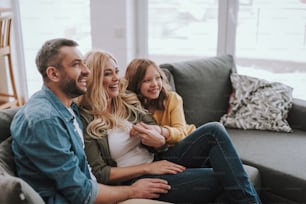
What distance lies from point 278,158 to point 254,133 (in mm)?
394

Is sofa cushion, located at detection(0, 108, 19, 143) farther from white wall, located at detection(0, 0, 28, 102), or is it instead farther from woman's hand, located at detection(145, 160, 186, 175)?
white wall, located at detection(0, 0, 28, 102)

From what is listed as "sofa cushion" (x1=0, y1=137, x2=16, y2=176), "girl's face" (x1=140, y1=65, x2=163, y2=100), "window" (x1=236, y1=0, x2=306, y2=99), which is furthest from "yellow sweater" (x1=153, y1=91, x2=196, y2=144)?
"window" (x1=236, y1=0, x2=306, y2=99)

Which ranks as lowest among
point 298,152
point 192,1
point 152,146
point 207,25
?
point 298,152

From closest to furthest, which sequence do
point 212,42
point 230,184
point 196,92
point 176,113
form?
point 230,184
point 176,113
point 196,92
point 212,42

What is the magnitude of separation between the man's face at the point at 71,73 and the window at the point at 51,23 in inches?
104

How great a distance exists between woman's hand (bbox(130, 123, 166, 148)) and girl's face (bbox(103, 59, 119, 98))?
7.5 inches

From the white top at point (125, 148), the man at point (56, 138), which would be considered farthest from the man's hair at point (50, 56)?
the white top at point (125, 148)

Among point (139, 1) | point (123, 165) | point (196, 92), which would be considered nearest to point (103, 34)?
point (139, 1)

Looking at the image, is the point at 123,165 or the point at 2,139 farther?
the point at 123,165

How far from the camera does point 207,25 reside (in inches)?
135

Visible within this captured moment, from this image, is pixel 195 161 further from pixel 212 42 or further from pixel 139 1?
pixel 139 1

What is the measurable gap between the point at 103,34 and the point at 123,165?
2367mm

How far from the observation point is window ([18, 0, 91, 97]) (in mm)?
3998

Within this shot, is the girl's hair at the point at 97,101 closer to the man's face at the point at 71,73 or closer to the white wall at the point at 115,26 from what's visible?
the man's face at the point at 71,73
